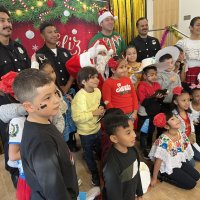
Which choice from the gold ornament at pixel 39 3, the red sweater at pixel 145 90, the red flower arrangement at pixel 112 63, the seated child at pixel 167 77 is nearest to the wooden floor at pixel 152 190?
the seated child at pixel 167 77

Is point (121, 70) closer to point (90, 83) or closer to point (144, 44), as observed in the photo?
point (90, 83)

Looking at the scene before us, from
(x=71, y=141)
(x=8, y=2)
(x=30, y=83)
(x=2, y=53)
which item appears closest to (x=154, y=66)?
(x=71, y=141)

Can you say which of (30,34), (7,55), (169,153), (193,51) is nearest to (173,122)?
(169,153)

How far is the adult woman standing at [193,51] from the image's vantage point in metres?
2.61

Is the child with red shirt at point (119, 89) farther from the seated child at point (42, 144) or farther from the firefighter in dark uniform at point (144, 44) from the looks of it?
the seated child at point (42, 144)

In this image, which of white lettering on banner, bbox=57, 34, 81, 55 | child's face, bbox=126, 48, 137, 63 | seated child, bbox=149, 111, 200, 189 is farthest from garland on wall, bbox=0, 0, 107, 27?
seated child, bbox=149, 111, 200, 189

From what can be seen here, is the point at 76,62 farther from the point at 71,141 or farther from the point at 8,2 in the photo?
the point at 8,2

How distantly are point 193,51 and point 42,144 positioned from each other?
236 centimetres

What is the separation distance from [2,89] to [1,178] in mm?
1338

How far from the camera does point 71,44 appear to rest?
327 cm

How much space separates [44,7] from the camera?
116 inches

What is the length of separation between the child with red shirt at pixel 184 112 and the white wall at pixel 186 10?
111 inches

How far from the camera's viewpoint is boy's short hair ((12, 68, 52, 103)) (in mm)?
886

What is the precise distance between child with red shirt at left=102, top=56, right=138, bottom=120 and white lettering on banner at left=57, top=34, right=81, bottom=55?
4.50ft
